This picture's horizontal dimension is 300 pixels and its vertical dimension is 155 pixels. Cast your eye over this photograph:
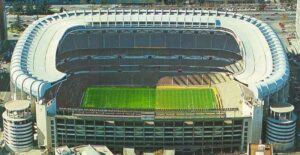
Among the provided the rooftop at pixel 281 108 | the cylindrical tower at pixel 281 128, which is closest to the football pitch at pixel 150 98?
the rooftop at pixel 281 108

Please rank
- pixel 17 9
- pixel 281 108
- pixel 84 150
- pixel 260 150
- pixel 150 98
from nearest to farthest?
pixel 260 150 < pixel 84 150 < pixel 281 108 < pixel 150 98 < pixel 17 9

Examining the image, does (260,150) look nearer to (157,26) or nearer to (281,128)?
(281,128)

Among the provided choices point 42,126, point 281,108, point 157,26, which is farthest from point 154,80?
point 42,126

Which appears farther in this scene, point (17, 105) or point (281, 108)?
point (281, 108)

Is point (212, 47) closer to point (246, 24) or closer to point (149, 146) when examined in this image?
point (246, 24)

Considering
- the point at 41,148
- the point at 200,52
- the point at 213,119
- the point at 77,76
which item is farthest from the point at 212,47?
the point at 41,148

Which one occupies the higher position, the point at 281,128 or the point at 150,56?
the point at 150,56

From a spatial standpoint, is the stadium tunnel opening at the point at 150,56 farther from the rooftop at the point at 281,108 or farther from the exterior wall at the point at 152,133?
the exterior wall at the point at 152,133
